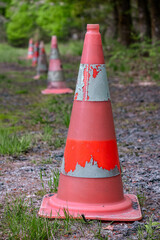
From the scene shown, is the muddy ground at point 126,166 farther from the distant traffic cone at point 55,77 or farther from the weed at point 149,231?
the distant traffic cone at point 55,77

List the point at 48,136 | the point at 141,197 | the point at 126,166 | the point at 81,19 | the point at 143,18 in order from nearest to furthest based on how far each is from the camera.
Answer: the point at 141,197, the point at 126,166, the point at 48,136, the point at 143,18, the point at 81,19

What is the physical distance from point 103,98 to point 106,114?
0.12 metres

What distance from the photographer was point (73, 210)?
126 inches

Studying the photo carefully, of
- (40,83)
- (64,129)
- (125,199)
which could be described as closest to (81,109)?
(125,199)

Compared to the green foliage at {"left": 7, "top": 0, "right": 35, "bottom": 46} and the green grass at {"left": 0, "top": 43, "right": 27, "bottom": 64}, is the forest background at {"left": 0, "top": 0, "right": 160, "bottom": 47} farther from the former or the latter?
the green grass at {"left": 0, "top": 43, "right": 27, "bottom": 64}

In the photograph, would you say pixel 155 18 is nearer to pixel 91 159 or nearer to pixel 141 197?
pixel 141 197

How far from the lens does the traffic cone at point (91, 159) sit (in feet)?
10.7

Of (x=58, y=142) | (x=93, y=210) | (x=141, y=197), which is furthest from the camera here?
(x=58, y=142)

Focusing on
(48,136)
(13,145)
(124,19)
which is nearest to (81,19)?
(124,19)

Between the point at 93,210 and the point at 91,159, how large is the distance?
0.37 metres

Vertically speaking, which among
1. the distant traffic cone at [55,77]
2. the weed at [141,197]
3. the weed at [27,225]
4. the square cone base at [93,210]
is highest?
the weed at [27,225]

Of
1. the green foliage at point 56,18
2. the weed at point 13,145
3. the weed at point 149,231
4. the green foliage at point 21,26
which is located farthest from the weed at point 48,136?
the green foliage at point 21,26

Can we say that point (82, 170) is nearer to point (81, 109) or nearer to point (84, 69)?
point (81, 109)

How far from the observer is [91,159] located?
10.9 feet
